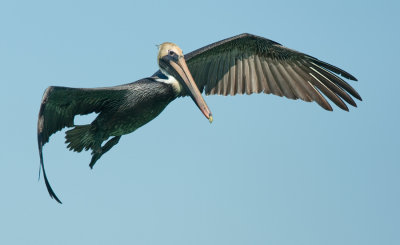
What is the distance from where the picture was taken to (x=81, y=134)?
10.5m

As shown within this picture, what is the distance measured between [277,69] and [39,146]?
530cm

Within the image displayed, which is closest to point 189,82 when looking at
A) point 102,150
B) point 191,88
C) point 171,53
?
point 191,88

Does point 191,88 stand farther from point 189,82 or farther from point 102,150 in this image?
point 102,150

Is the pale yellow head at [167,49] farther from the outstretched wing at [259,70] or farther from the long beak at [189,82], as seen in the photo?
the outstretched wing at [259,70]

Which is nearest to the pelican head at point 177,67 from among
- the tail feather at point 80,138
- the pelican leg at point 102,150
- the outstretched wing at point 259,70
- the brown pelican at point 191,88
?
the brown pelican at point 191,88

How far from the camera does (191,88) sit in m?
10.7

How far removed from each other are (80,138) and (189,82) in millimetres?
1861

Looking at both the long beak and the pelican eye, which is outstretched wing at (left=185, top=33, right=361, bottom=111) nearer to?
the pelican eye

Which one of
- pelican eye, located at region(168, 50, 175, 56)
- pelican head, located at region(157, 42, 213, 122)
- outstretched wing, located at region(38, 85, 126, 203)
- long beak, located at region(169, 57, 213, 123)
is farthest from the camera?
pelican eye, located at region(168, 50, 175, 56)

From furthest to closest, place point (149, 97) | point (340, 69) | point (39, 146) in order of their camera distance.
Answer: point (340, 69)
point (149, 97)
point (39, 146)

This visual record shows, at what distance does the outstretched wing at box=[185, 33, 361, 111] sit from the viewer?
1217cm

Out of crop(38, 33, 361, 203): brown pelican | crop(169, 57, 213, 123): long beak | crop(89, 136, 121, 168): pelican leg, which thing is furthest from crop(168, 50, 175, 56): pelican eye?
crop(89, 136, 121, 168): pelican leg

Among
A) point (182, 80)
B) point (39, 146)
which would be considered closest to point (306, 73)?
point (182, 80)

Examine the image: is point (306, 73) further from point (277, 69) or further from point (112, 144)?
point (112, 144)
